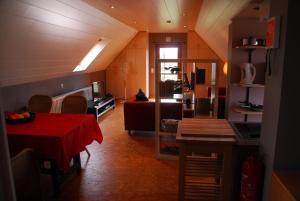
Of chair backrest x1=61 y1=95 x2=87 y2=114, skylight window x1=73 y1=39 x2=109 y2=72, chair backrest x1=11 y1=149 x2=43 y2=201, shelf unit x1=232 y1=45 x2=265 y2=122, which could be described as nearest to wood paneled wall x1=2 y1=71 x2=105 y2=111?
skylight window x1=73 y1=39 x2=109 y2=72

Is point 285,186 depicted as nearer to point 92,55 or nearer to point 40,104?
point 40,104

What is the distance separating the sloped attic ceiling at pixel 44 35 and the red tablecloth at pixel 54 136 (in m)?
1.01

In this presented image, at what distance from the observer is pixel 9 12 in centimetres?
239

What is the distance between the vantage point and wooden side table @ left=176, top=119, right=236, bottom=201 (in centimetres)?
184

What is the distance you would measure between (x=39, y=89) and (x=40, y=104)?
0.81 m

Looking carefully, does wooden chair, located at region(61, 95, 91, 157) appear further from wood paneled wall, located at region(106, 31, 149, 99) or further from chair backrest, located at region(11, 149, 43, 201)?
wood paneled wall, located at region(106, 31, 149, 99)

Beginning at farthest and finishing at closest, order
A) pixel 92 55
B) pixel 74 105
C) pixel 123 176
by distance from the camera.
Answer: pixel 92 55
pixel 74 105
pixel 123 176

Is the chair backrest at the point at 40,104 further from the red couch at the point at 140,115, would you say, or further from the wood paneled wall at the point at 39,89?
the red couch at the point at 140,115

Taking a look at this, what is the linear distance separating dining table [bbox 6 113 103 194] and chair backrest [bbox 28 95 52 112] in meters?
0.65

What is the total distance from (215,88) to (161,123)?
3.20 ft

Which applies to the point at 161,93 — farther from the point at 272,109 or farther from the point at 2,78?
the point at 2,78

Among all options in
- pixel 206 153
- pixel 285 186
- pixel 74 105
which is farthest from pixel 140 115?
pixel 285 186

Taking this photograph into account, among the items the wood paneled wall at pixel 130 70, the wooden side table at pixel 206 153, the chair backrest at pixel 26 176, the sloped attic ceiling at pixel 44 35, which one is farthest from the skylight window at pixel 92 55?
the wooden side table at pixel 206 153

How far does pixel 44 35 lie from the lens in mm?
3258
